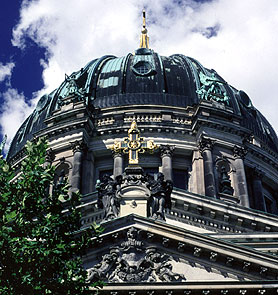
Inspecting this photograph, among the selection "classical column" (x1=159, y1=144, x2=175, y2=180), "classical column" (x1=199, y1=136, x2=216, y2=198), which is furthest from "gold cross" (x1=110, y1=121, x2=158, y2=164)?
"classical column" (x1=159, y1=144, x2=175, y2=180)

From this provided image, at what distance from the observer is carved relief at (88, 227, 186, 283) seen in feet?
57.7

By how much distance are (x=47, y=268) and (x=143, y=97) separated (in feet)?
85.6

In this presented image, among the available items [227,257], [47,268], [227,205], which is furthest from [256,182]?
[47,268]

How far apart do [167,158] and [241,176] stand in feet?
14.4

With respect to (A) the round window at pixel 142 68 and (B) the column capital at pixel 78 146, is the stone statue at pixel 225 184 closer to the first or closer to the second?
(B) the column capital at pixel 78 146

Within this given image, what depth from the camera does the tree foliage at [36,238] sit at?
44.0 feet

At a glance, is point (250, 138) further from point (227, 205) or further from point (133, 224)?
point (133, 224)

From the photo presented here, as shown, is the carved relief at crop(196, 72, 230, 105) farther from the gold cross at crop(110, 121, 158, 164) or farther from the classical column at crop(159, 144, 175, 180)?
the gold cross at crop(110, 121, 158, 164)

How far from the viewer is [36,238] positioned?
14180 mm

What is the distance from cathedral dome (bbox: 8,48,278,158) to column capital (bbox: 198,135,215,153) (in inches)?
77.5

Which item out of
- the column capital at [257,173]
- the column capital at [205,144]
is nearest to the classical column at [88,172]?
the column capital at [205,144]

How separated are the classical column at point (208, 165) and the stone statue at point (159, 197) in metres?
13.2

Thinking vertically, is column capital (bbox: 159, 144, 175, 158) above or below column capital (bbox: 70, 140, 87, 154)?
below

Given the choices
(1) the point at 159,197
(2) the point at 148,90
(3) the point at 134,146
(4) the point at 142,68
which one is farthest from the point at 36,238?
(4) the point at 142,68
